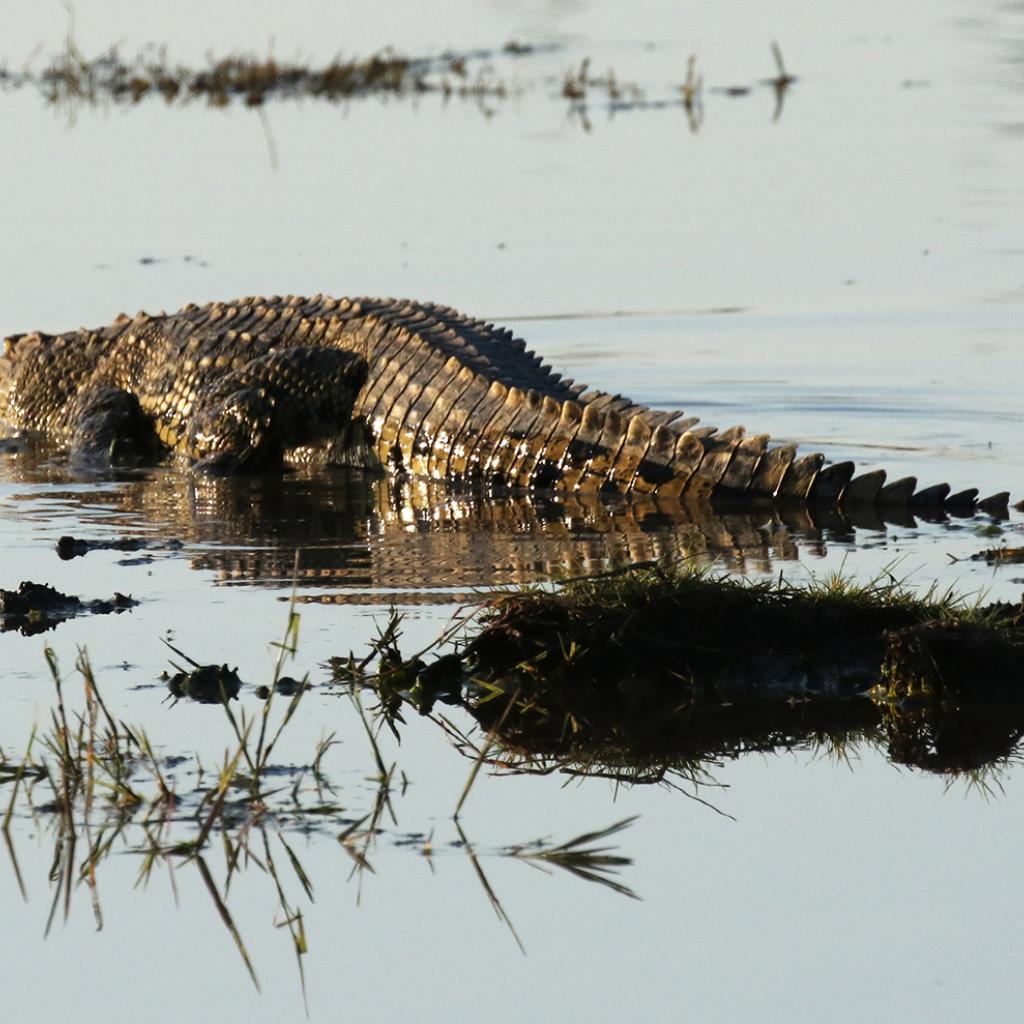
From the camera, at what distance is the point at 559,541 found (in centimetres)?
785

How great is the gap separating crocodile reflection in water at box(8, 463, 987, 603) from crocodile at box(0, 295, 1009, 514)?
0.13 meters

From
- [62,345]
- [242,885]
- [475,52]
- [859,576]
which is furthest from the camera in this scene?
[475,52]

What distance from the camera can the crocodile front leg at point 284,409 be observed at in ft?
32.3

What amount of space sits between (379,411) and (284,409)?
506mm

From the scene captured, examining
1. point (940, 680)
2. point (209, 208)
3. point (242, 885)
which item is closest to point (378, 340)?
point (940, 680)

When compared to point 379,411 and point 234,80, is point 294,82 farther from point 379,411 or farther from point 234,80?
point 379,411

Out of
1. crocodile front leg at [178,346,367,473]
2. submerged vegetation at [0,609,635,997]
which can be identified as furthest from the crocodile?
submerged vegetation at [0,609,635,997]

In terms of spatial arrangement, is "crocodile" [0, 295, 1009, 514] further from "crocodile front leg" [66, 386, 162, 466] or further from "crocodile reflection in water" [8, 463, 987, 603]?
"crocodile reflection in water" [8, 463, 987, 603]

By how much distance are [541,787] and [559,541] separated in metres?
2.96

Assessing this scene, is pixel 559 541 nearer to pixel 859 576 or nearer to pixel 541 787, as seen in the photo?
pixel 859 576

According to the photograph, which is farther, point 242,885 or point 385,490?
point 385,490

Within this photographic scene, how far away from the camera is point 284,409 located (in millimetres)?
9891

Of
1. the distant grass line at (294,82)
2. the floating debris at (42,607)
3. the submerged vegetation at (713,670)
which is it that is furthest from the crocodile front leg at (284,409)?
the distant grass line at (294,82)

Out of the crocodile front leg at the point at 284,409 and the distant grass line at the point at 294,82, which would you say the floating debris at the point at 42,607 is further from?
the distant grass line at the point at 294,82
